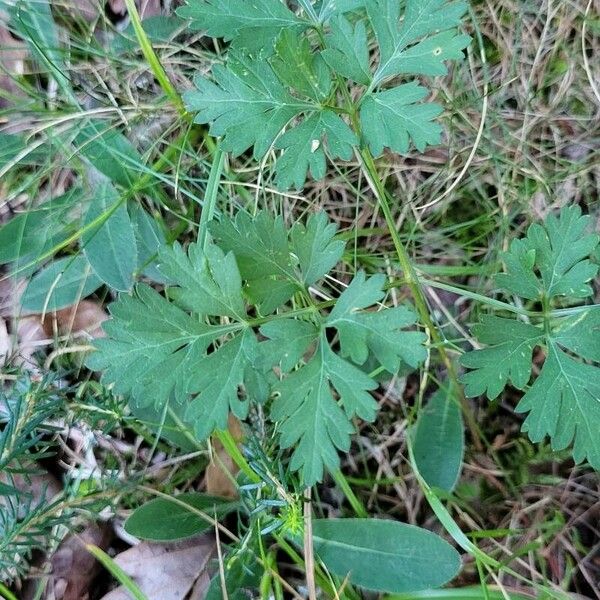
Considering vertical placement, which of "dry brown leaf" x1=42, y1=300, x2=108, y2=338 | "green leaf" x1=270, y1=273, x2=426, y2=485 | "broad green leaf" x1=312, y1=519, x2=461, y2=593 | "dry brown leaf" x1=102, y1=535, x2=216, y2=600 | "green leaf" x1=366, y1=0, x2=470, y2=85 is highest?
"green leaf" x1=366, y1=0, x2=470, y2=85

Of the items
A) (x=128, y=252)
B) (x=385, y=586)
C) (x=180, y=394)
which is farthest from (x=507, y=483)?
(x=128, y=252)

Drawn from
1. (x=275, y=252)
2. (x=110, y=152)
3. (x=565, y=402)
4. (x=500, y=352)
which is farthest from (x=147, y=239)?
(x=565, y=402)

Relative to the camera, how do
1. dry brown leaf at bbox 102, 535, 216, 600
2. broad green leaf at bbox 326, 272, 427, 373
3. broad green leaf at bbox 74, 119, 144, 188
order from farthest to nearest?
1. broad green leaf at bbox 74, 119, 144, 188
2. dry brown leaf at bbox 102, 535, 216, 600
3. broad green leaf at bbox 326, 272, 427, 373

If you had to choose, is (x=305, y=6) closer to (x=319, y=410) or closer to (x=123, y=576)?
(x=319, y=410)

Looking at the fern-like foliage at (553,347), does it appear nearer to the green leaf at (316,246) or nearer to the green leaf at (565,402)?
the green leaf at (565,402)

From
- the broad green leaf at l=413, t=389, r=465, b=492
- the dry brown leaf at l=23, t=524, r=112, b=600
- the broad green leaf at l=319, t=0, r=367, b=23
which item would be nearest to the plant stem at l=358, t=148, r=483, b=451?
the broad green leaf at l=413, t=389, r=465, b=492

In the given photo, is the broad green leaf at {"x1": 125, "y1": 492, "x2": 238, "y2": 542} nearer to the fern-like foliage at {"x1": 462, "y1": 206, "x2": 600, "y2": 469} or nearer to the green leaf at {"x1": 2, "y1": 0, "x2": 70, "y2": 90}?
the fern-like foliage at {"x1": 462, "y1": 206, "x2": 600, "y2": 469}
